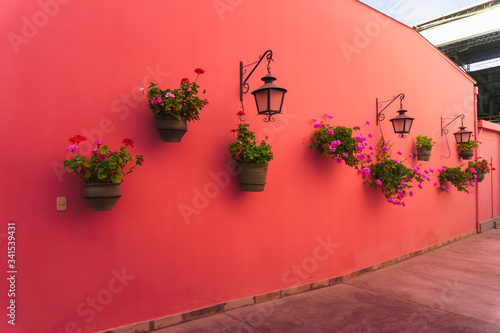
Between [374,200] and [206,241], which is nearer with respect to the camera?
[206,241]

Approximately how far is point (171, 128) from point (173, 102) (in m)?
0.22

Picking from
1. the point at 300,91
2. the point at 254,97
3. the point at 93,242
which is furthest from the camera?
the point at 300,91

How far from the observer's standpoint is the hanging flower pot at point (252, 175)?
3.16 meters

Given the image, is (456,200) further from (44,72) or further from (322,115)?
(44,72)

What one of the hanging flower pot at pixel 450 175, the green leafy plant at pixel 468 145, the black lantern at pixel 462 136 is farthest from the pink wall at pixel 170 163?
the green leafy plant at pixel 468 145

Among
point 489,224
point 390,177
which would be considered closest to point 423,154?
point 390,177

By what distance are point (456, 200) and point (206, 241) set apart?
261 inches

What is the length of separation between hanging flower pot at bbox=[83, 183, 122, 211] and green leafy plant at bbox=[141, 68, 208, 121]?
73cm

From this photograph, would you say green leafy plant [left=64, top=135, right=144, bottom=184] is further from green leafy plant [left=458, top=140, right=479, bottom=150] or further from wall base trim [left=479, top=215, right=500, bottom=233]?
wall base trim [left=479, top=215, right=500, bottom=233]

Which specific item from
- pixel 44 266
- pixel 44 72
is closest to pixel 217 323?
pixel 44 266

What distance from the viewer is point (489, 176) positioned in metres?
9.39

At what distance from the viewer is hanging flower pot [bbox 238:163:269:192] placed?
316cm

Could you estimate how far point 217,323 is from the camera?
2.97 m

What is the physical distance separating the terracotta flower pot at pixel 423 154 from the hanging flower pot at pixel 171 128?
4.97m
